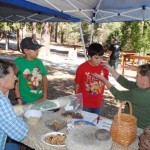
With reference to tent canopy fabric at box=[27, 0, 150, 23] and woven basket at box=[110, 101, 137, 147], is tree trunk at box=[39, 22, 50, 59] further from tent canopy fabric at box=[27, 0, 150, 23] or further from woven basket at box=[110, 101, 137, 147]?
woven basket at box=[110, 101, 137, 147]

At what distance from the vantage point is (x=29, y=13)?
5.72 meters

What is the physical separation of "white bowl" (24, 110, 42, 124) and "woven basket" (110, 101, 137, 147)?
2.48 ft

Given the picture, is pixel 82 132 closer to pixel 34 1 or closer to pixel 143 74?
pixel 143 74

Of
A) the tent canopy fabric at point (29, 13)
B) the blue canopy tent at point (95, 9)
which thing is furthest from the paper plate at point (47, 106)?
the blue canopy tent at point (95, 9)

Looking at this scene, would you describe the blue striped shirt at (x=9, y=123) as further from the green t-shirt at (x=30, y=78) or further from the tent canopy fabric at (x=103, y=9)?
the tent canopy fabric at (x=103, y=9)

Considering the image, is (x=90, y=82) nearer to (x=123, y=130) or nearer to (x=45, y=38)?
(x=123, y=130)

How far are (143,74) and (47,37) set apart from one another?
1390 centimetres

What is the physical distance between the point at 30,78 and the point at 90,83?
31.8 inches

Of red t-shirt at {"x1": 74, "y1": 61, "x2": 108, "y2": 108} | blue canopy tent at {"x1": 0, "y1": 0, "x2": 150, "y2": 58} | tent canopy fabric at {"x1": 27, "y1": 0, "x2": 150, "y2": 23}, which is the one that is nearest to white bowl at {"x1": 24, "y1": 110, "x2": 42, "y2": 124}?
red t-shirt at {"x1": 74, "y1": 61, "x2": 108, "y2": 108}

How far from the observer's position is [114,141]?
80.4 inches

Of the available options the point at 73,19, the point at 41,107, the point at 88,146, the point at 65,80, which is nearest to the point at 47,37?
the point at 65,80

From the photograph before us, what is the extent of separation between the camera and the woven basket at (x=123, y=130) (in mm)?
1937

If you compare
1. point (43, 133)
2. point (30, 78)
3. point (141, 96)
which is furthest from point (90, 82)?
point (43, 133)

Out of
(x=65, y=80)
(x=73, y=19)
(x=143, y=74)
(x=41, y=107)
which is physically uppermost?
(x=73, y=19)
